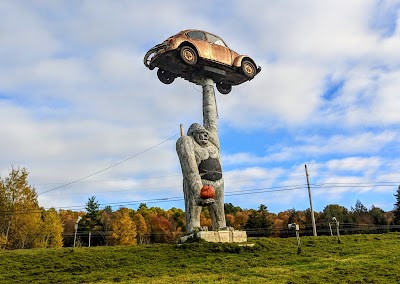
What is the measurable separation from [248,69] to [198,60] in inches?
115

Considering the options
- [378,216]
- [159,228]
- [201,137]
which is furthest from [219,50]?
[378,216]

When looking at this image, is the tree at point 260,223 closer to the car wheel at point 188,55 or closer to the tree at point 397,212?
the tree at point 397,212

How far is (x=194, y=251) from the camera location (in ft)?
41.7

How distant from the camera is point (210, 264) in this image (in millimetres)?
11008

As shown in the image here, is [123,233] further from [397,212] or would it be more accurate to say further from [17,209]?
[397,212]

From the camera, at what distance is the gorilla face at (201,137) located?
1522cm

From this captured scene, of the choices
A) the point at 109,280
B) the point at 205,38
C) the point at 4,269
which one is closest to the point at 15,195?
the point at 4,269

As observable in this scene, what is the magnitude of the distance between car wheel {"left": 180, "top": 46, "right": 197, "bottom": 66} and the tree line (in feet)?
27.6

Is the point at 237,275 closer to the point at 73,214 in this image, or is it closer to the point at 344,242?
the point at 344,242

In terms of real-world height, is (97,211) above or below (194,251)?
above

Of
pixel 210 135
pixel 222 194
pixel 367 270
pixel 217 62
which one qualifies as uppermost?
pixel 217 62

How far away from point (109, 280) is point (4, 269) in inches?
158

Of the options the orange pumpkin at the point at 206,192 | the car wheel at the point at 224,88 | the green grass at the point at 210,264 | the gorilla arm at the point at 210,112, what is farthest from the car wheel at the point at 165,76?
the green grass at the point at 210,264

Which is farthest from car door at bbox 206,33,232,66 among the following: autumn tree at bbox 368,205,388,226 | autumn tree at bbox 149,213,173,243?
autumn tree at bbox 368,205,388,226
